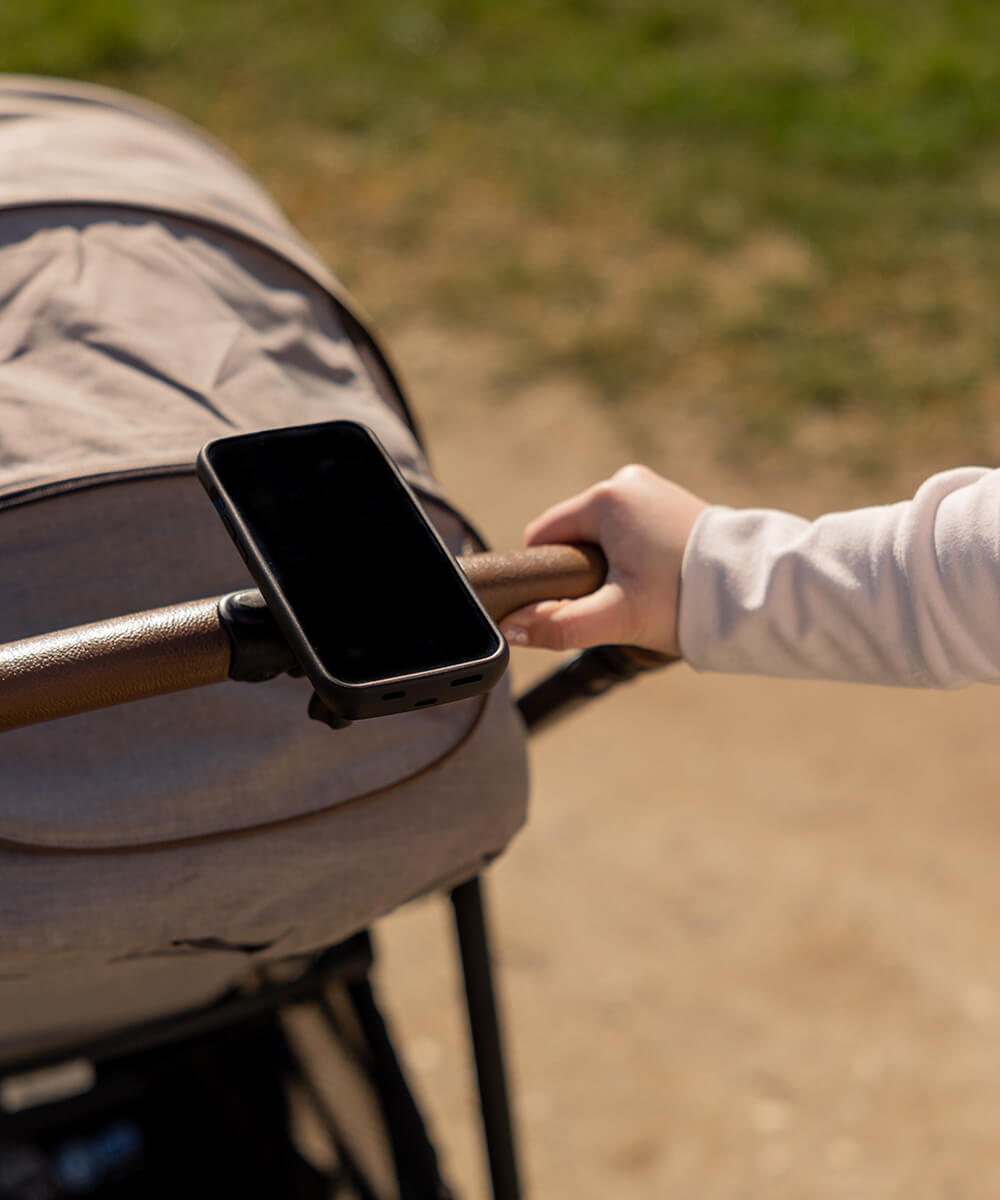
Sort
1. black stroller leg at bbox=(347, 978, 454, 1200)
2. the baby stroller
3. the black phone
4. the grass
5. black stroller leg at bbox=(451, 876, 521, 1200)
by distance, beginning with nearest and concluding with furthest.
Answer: the black phone → the baby stroller → black stroller leg at bbox=(451, 876, 521, 1200) → black stroller leg at bbox=(347, 978, 454, 1200) → the grass

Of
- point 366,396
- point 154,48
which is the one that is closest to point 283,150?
point 154,48

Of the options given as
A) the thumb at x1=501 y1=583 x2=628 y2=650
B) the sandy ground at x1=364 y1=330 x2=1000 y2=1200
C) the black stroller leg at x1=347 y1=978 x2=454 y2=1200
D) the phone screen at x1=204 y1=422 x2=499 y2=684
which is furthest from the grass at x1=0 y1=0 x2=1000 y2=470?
the phone screen at x1=204 y1=422 x2=499 y2=684

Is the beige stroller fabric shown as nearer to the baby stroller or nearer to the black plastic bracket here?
the baby stroller

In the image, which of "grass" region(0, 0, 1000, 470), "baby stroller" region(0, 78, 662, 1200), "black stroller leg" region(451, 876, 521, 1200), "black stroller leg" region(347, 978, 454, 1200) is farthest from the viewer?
"grass" region(0, 0, 1000, 470)

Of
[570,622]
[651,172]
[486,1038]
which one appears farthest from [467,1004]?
[651,172]

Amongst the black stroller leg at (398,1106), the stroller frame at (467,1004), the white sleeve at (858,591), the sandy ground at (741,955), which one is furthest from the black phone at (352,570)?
the sandy ground at (741,955)

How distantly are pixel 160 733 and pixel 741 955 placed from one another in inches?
56.3

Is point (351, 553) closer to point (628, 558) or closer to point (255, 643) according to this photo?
point (255, 643)

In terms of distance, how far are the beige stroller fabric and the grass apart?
2.18m

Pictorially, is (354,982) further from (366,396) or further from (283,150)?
(283,150)

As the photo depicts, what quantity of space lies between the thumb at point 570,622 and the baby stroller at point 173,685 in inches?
0.9

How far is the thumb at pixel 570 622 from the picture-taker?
949mm

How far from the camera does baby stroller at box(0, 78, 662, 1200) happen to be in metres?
0.87

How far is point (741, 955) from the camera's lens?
212 centimetres
